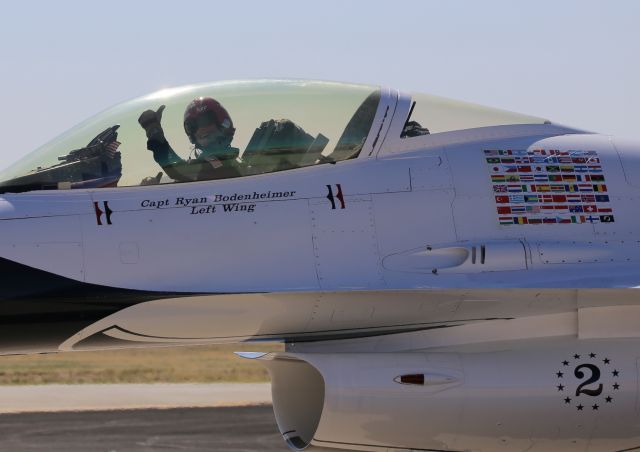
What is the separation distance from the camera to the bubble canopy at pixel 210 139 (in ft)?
29.3

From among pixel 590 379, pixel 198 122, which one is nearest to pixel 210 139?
pixel 198 122

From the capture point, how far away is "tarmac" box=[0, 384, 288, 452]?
14.0m

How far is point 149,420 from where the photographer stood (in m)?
15.5

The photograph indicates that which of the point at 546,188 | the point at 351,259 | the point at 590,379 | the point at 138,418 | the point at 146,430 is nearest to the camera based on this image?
the point at 351,259

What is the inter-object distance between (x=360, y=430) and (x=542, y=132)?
8.73 ft

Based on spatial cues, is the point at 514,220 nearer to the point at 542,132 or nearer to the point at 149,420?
the point at 542,132

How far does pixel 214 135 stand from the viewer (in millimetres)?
9078

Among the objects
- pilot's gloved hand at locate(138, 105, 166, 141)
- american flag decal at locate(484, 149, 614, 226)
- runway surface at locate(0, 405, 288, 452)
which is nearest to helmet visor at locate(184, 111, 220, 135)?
pilot's gloved hand at locate(138, 105, 166, 141)

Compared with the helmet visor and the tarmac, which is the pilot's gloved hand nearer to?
the helmet visor

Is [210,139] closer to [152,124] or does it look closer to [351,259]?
[152,124]

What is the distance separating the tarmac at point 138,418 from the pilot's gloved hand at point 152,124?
551cm

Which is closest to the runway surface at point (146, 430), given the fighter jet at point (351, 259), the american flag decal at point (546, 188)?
the fighter jet at point (351, 259)

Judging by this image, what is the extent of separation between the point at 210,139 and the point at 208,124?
116 millimetres

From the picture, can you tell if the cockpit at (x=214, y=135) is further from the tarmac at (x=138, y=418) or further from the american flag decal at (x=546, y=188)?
the tarmac at (x=138, y=418)
